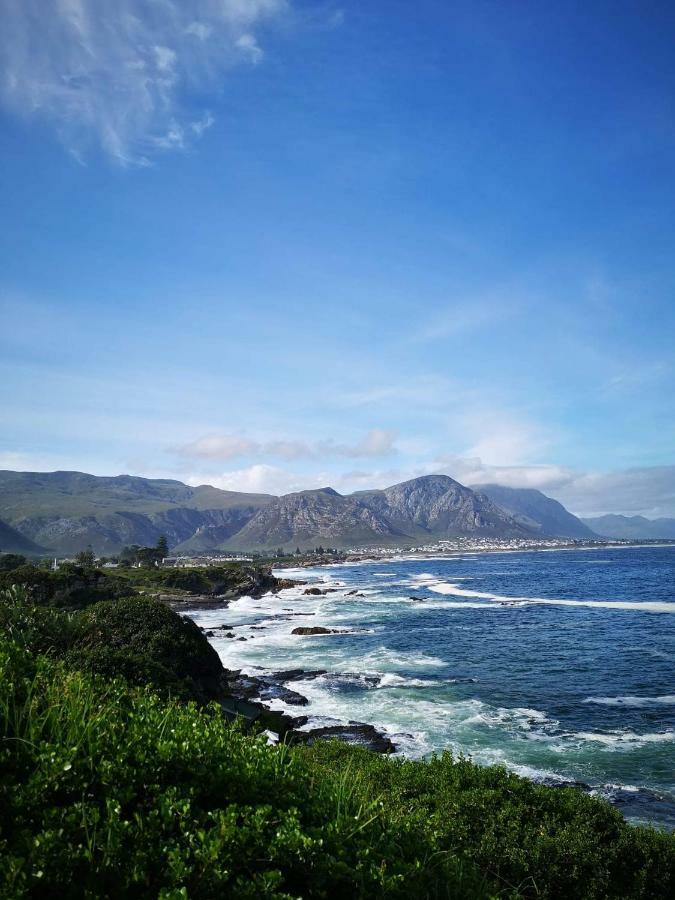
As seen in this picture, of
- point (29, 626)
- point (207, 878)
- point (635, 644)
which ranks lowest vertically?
point (635, 644)

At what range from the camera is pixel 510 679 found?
42125 millimetres

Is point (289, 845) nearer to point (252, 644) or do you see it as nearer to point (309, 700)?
point (309, 700)

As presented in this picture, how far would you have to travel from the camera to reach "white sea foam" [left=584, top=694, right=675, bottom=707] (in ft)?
113

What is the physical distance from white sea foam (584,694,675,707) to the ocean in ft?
0.23

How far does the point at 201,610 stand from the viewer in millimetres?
99250

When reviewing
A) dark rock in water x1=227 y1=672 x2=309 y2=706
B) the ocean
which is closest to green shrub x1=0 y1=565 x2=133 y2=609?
the ocean

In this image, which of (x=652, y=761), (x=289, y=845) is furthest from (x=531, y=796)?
(x=652, y=761)

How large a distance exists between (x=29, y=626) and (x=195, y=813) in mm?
19009

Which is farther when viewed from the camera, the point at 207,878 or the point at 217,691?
the point at 217,691

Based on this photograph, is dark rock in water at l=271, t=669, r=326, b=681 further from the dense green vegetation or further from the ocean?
the dense green vegetation

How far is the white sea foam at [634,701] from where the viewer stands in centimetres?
3453

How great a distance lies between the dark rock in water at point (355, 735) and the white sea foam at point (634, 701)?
1615 cm

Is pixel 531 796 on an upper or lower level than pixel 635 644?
upper

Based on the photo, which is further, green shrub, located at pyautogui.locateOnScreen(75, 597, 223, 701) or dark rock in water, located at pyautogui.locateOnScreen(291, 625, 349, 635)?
dark rock in water, located at pyautogui.locateOnScreen(291, 625, 349, 635)
